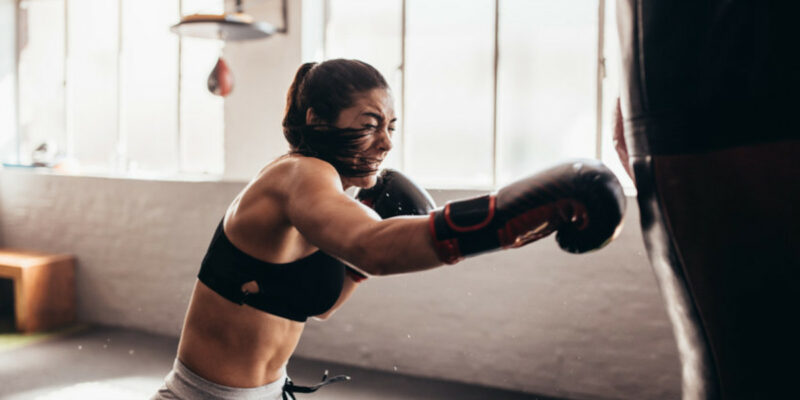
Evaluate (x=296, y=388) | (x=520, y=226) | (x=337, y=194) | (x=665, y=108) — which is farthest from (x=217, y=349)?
(x=665, y=108)

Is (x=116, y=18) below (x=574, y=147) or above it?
above

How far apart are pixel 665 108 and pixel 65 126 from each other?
531cm

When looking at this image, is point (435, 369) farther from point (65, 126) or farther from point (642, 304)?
point (65, 126)

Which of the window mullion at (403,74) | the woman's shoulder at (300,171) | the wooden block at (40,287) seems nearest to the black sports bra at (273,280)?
the woman's shoulder at (300,171)

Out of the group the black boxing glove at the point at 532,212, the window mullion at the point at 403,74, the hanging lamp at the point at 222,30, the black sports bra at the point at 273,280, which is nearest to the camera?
the black boxing glove at the point at 532,212

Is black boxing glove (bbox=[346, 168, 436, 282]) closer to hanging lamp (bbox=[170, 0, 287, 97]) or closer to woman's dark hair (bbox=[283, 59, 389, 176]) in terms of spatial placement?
woman's dark hair (bbox=[283, 59, 389, 176])

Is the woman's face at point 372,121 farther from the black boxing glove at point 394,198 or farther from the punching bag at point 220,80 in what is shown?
the punching bag at point 220,80

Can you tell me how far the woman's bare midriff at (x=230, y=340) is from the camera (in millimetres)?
1307

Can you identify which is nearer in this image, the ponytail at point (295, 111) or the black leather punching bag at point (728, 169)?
the black leather punching bag at point (728, 169)

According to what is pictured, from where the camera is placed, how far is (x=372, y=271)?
3.08ft

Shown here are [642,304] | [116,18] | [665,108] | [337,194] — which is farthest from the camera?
[116,18]

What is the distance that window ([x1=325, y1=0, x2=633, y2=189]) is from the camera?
3381 millimetres

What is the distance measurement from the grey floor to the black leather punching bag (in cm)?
264

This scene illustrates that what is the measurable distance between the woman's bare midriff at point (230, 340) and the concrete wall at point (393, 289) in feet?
7.47
